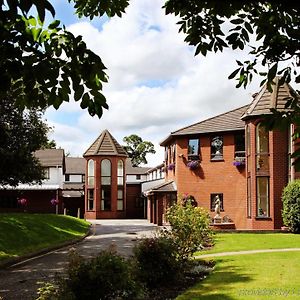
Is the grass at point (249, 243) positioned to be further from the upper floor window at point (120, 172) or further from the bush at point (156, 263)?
the upper floor window at point (120, 172)

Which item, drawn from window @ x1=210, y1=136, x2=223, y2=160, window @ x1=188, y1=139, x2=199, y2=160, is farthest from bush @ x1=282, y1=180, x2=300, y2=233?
window @ x1=188, y1=139, x2=199, y2=160

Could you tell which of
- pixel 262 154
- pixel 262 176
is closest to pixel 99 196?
pixel 262 176

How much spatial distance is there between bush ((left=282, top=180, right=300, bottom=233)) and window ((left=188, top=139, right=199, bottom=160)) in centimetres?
869

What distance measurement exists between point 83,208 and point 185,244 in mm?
43558

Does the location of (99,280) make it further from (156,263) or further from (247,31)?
(247,31)

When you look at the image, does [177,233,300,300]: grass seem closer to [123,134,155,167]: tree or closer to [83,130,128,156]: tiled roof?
[83,130,128,156]: tiled roof

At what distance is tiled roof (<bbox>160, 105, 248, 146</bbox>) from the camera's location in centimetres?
3291

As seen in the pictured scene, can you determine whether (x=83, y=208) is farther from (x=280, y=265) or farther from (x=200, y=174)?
(x=280, y=265)

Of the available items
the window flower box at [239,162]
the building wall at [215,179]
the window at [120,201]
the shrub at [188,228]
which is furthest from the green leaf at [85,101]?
the window at [120,201]

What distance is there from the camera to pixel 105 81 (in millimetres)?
4492

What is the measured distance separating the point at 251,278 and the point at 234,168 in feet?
A: 69.9

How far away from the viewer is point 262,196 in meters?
29.0

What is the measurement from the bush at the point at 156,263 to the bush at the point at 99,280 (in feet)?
7.42

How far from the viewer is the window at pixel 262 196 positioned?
28734 mm
